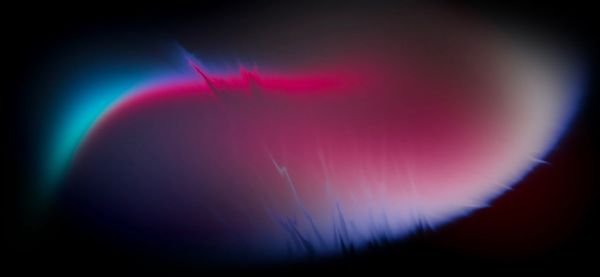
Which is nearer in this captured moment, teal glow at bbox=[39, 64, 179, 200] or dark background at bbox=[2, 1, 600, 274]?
dark background at bbox=[2, 1, 600, 274]

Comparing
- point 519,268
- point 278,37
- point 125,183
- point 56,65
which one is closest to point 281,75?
point 278,37

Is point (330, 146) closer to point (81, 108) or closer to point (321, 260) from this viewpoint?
point (321, 260)

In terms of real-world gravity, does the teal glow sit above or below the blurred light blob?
above

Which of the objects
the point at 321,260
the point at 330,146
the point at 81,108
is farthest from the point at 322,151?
the point at 81,108

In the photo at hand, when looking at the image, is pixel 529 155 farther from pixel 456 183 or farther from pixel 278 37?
pixel 278 37
